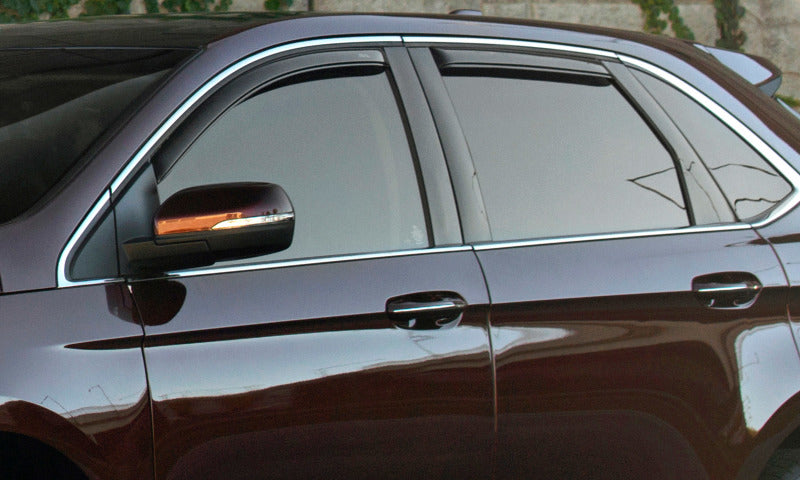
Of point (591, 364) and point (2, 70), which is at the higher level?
point (2, 70)

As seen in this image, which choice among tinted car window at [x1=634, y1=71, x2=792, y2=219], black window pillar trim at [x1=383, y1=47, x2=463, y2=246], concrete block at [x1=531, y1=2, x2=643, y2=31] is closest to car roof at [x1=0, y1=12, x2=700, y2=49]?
black window pillar trim at [x1=383, y1=47, x2=463, y2=246]

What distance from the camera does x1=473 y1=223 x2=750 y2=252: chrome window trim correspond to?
2934 millimetres

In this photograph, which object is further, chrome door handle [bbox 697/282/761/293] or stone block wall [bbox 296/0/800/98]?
stone block wall [bbox 296/0/800/98]

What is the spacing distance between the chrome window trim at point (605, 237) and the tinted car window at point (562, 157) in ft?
0.06

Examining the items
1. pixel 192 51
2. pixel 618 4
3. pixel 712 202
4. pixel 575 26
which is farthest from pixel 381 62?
pixel 618 4

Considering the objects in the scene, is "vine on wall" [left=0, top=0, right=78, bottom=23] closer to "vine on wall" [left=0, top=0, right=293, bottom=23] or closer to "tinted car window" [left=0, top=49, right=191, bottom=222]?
"vine on wall" [left=0, top=0, right=293, bottom=23]

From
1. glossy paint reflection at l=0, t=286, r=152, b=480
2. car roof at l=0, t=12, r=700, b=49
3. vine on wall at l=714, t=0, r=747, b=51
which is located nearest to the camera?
glossy paint reflection at l=0, t=286, r=152, b=480

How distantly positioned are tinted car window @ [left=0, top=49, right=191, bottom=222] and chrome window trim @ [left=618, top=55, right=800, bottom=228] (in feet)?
4.12

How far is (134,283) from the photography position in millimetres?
2490

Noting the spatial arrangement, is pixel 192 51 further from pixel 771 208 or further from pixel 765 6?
pixel 765 6

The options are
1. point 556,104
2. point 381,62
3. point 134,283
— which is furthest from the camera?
point 556,104

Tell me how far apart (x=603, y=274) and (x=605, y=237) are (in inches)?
4.4

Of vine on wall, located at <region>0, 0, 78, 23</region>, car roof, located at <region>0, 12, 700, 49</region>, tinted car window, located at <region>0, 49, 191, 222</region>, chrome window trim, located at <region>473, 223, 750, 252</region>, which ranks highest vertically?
vine on wall, located at <region>0, 0, 78, 23</region>

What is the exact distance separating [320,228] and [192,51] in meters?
0.46
